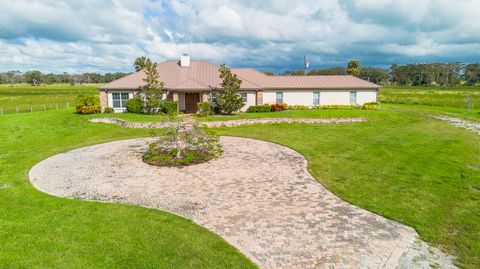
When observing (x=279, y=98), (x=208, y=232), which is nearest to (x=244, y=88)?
(x=279, y=98)

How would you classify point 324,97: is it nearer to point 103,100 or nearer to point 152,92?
point 152,92

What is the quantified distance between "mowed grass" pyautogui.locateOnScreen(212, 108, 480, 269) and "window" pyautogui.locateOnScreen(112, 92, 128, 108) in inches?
514

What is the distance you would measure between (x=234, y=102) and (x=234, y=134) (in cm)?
806

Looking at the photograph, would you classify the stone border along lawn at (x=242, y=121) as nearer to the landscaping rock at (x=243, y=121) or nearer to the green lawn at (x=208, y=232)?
the landscaping rock at (x=243, y=121)

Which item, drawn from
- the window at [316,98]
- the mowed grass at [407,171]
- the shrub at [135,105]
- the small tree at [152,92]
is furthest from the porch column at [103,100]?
the window at [316,98]

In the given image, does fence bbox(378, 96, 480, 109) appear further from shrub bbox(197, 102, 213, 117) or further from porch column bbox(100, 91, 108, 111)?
porch column bbox(100, 91, 108, 111)

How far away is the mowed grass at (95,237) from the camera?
6.10 meters

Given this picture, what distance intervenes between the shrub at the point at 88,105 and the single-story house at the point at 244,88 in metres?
0.72

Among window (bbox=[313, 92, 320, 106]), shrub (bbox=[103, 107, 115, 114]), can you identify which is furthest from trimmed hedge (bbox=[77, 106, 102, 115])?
window (bbox=[313, 92, 320, 106])

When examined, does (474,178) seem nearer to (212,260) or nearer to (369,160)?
(369,160)

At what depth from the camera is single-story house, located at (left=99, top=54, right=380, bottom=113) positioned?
30.1 metres

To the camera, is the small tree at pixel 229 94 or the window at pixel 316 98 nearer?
the small tree at pixel 229 94

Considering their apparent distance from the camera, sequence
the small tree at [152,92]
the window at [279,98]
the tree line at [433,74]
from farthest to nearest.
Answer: the tree line at [433,74]
the window at [279,98]
the small tree at [152,92]

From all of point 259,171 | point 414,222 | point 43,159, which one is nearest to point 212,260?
point 414,222
